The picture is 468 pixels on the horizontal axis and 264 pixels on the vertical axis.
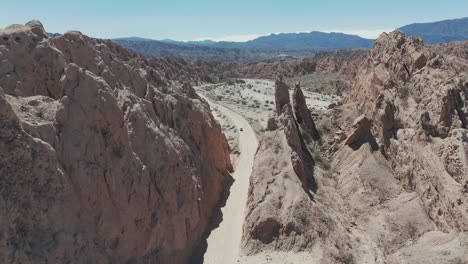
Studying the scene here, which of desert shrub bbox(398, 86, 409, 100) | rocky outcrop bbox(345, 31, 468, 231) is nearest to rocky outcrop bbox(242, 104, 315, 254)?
rocky outcrop bbox(345, 31, 468, 231)

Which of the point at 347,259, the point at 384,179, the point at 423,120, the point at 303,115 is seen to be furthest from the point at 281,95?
the point at 347,259

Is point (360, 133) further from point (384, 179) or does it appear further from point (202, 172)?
point (202, 172)

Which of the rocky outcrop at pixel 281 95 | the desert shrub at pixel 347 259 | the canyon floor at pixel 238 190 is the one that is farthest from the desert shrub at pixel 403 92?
the canyon floor at pixel 238 190

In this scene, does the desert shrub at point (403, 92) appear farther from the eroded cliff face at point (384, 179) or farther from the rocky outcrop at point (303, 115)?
the rocky outcrop at point (303, 115)

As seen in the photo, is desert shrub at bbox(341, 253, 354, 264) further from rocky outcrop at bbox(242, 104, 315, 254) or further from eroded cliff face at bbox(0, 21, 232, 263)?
eroded cliff face at bbox(0, 21, 232, 263)

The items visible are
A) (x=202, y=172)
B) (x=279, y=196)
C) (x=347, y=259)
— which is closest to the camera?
(x=347, y=259)

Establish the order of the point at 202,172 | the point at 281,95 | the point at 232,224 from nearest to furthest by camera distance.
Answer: the point at 232,224 < the point at 202,172 < the point at 281,95

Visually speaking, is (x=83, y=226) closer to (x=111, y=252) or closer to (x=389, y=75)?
(x=111, y=252)

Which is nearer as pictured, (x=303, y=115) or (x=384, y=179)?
(x=384, y=179)
